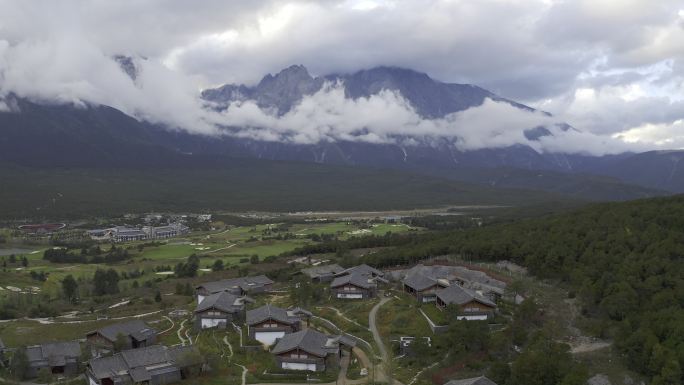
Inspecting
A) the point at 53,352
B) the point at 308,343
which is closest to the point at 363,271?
the point at 308,343

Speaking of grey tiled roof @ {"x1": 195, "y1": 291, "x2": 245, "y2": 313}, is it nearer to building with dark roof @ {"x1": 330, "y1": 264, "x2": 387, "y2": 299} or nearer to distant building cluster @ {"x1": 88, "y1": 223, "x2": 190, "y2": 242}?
building with dark roof @ {"x1": 330, "y1": 264, "x2": 387, "y2": 299}

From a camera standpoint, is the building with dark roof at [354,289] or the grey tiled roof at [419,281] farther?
the building with dark roof at [354,289]

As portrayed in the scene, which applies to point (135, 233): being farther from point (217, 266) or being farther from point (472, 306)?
point (472, 306)

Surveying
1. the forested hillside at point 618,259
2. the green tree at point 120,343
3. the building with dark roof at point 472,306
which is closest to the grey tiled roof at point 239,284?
the forested hillside at point 618,259

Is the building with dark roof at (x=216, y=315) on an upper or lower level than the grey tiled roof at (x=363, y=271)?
lower

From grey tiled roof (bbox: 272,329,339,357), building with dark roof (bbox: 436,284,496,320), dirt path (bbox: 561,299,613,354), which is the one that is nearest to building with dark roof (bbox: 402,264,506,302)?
building with dark roof (bbox: 436,284,496,320)

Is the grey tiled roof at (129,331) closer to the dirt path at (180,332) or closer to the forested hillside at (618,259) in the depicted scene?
the dirt path at (180,332)
